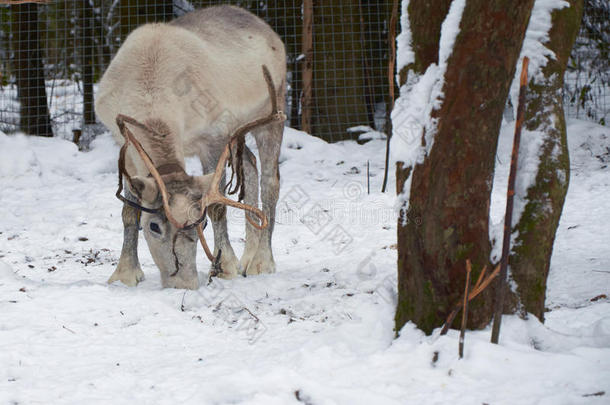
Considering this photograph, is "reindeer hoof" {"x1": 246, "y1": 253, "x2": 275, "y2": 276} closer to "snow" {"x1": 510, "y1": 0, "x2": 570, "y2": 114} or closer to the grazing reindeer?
the grazing reindeer

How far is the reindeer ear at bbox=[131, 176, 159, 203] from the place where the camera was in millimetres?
3807

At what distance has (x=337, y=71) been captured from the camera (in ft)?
31.1

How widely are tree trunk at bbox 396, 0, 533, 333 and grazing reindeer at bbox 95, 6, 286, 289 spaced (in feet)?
5.14

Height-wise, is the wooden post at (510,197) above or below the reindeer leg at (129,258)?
above

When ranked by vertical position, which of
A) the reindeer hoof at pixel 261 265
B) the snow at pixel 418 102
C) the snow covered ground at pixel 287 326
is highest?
the snow at pixel 418 102

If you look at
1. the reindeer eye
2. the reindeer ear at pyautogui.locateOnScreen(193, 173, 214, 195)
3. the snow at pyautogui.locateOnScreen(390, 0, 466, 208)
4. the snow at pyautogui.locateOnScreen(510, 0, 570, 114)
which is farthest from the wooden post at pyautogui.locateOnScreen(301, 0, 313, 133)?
the snow at pyautogui.locateOnScreen(510, 0, 570, 114)

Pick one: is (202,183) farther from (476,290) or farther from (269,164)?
(476,290)

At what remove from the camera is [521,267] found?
2.48 m

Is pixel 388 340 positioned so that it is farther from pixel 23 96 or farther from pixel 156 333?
pixel 23 96

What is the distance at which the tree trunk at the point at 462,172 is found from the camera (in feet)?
7.20

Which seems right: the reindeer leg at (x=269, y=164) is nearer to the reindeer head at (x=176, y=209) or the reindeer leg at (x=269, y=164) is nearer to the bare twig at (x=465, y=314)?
the reindeer head at (x=176, y=209)

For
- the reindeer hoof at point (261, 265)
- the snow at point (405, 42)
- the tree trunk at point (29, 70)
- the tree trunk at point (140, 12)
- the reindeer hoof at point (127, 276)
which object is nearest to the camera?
the snow at point (405, 42)

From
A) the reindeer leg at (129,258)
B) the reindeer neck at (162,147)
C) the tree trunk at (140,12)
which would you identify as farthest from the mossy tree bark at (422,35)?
the tree trunk at (140,12)

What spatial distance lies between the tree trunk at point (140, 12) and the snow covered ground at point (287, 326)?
339 cm
